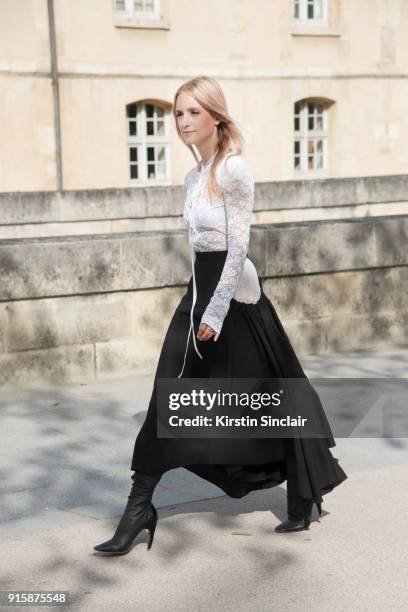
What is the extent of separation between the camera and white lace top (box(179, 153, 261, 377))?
15.6 ft

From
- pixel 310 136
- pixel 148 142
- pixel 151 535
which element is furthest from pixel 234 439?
pixel 310 136

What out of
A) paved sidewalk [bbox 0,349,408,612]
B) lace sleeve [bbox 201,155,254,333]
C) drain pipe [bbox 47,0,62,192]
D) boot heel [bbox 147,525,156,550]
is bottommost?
paved sidewalk [bbox 0,349,408,612]

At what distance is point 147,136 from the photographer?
28312 mm

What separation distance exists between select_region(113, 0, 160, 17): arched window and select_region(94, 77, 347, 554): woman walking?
23019mm

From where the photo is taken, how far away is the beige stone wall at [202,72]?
2544cm

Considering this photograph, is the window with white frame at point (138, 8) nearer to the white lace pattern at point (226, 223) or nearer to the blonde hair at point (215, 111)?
the blonde hair at point (215, 111)

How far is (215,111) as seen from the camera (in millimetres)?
4781

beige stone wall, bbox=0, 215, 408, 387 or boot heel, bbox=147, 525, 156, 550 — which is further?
beige stone wall, bbox=0, 215, 408, 387

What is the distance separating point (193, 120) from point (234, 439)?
4.17 feet

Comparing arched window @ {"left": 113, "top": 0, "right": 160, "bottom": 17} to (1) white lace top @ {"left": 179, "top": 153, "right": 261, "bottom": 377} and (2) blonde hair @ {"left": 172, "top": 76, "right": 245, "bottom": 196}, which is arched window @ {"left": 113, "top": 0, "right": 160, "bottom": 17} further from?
(1) white lace top @ {"left": 179, "top": 153, "right": 261, "bottom": 377}

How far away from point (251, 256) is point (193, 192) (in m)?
4.08

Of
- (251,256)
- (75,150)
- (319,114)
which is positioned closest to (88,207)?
(251,256)
